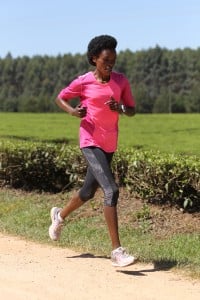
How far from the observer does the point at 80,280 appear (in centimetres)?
484

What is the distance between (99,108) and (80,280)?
142 cm

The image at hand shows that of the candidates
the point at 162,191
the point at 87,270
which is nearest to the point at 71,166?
the point at 162,191

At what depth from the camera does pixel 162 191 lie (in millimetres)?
7480

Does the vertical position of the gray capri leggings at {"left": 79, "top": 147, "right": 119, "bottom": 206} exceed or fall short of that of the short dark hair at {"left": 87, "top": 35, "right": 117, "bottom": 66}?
it falls short

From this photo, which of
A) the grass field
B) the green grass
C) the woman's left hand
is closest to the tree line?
the grass field

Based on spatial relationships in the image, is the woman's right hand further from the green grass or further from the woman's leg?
the green grass

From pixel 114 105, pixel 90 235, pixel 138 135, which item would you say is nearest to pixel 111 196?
pixel 114 105

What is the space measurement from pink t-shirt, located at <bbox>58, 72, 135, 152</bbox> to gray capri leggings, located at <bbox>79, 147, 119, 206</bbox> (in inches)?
2.3

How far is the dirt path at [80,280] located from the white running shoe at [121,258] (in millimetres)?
55

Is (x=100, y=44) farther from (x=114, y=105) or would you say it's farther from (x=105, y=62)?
(x=114, y=105)

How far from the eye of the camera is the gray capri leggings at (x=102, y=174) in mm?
5219

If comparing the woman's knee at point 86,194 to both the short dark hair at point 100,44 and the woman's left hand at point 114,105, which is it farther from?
the short dark hair at point 100,44

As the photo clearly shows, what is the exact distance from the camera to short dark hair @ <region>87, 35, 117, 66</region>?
5348 mm

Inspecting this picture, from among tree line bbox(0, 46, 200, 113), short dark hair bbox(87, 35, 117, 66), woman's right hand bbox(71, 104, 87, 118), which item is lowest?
tree line bbox(0, 46, 200, 113)
